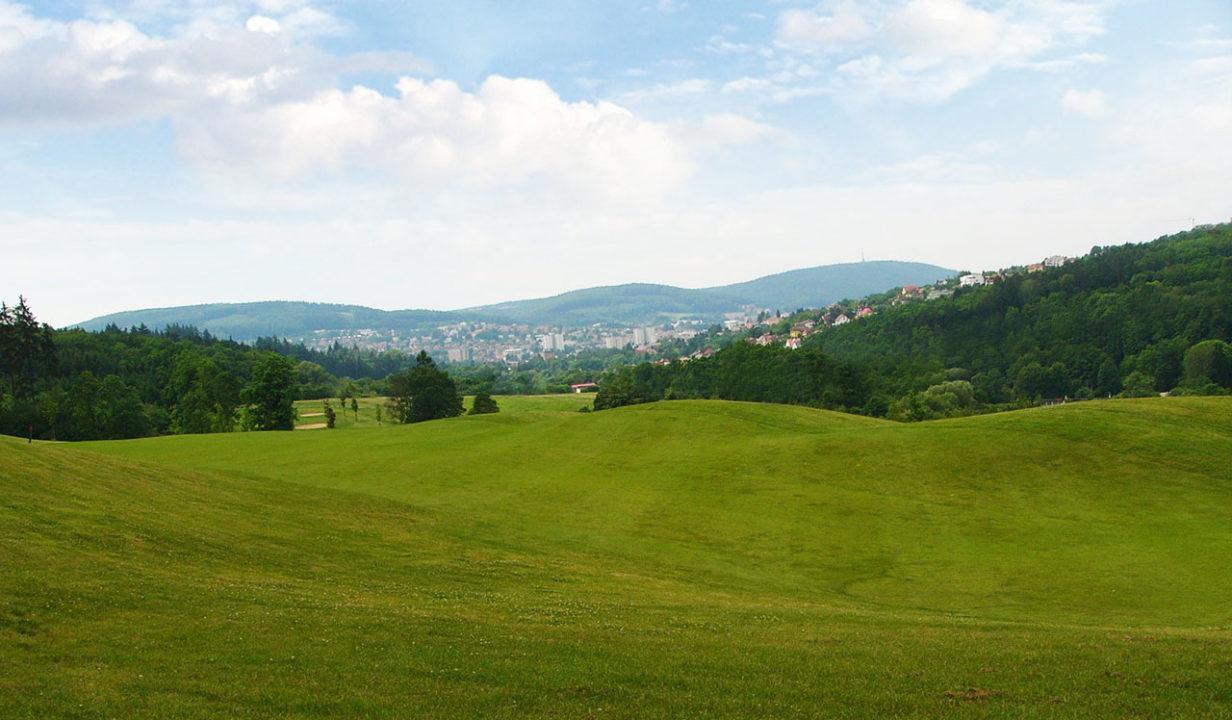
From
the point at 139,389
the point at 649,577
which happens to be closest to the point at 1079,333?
the point at 649,577

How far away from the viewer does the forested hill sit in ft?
423

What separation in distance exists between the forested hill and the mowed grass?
268 ft

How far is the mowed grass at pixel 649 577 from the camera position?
1275 cm

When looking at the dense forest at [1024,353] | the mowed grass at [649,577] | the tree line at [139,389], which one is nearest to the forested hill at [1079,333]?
the dense forest at [1024,353]

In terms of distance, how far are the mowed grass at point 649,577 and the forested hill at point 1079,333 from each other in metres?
81.8

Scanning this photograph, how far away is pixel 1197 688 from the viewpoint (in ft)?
42.3

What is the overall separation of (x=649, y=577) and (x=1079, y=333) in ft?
490

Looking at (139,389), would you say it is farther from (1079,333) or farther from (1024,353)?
(1079,333)

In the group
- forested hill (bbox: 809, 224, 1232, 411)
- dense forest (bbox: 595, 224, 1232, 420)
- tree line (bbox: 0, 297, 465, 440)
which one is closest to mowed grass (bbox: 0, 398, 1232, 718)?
tree line (bbox: 0, 297, 465, 440)

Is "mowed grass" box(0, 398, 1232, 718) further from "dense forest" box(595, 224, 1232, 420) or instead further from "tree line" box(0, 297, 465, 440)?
"dense forest" box(595, 224, 1232, 420)

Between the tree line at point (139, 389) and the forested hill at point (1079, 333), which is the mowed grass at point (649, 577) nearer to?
the tree line at point (139, 389)

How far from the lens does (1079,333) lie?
148 m

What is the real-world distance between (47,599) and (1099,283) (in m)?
193

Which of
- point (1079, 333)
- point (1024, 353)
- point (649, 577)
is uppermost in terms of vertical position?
point (1079, 333)
